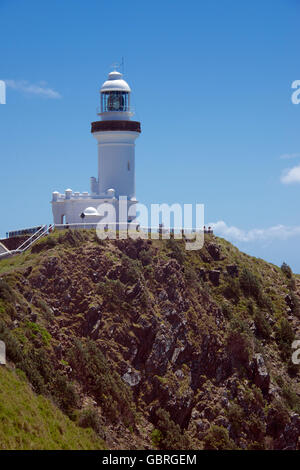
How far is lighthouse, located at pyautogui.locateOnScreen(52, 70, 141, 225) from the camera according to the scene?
62.5 meters

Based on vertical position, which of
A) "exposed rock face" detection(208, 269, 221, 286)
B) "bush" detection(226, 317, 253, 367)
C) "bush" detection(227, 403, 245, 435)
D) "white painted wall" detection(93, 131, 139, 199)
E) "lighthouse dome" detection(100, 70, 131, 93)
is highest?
"lighthouse dome" detection(100, 70, 131, 93)

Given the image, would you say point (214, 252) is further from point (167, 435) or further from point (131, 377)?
point (167, 435)

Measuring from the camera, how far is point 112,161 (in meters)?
64.2

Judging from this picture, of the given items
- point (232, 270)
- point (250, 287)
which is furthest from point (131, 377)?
point (232, 270)

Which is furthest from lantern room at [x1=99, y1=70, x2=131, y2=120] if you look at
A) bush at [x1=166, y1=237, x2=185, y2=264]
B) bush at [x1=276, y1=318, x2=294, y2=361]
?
bush at [x1=276, y1=318, x2=294, y2=361]

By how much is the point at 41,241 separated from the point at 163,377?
1255 centimetres

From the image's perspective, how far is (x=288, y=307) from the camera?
63.7 meters

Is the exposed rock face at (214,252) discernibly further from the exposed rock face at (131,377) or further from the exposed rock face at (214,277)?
the exposed rock face at (131,377)

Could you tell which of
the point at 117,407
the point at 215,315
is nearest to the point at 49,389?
the point at 117,407

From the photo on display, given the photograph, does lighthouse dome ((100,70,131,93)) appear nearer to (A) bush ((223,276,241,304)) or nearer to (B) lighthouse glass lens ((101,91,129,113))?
(B) lighthouse glass lens ((101,91,129,113))

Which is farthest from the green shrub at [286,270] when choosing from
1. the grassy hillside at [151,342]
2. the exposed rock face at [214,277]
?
the exposed rock face at [214,277]

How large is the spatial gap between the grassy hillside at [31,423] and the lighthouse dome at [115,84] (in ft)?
95.9

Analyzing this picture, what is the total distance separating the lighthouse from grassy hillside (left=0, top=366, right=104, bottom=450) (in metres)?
23.5
